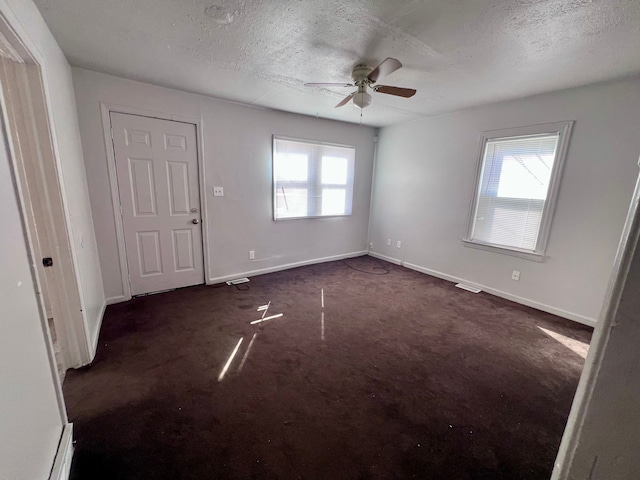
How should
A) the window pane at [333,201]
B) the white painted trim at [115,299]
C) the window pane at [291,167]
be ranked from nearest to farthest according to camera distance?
the white painted trim at [115,299], the window pane at [291,167], the window pane at [333,201]

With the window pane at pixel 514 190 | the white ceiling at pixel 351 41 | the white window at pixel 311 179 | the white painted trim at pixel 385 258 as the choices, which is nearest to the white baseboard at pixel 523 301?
the white painted trim at pixel 385 258

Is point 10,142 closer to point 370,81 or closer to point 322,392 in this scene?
point 322,392

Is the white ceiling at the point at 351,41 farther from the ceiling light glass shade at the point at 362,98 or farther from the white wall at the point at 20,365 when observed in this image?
the white wall at the point at 20,365

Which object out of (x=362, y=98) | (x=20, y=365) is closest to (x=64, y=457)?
(x=20, y=365)

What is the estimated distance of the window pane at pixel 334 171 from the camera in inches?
172

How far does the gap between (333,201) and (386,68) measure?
2.67m

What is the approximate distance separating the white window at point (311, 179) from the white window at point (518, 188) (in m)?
2.02

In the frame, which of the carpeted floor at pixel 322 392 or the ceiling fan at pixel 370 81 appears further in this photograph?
the ceiling fan at pixel 370 81

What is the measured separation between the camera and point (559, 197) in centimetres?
287

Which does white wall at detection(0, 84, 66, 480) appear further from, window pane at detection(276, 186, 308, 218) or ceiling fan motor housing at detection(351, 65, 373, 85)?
window pane at detection(276, 186, 308, 218)

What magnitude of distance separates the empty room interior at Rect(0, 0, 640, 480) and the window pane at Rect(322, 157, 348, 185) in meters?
0.07

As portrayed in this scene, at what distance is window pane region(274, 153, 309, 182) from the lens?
390 cm

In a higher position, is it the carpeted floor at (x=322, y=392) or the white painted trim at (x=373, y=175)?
the white painted trim at (x=373, y=175)

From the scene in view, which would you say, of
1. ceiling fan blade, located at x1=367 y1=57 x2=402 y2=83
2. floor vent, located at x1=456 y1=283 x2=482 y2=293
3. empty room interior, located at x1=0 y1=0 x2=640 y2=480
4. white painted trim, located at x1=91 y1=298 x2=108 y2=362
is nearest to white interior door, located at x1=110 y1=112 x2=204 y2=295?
empty room interior, located at x1=0 y1=0 x2=640 y2=480
